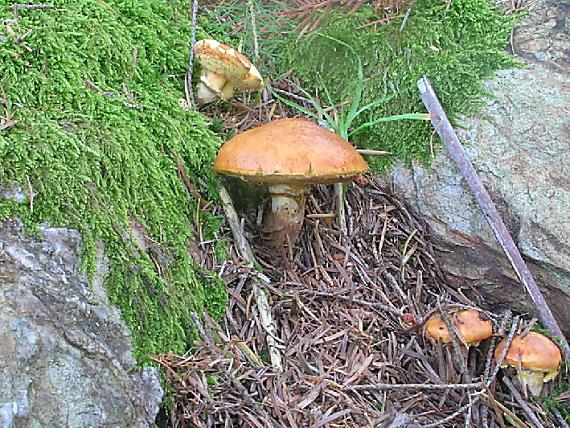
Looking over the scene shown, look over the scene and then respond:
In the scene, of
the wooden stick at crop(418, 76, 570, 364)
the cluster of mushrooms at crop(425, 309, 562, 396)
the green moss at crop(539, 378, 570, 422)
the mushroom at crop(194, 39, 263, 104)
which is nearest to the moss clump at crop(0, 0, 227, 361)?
the mushroom at crop(194, 39, 263, 104)

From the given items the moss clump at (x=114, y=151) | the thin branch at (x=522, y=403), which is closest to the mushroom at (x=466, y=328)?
the thin branch at (x=522, y=403)

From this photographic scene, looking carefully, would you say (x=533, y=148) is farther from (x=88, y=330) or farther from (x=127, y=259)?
(x=88, y=330)

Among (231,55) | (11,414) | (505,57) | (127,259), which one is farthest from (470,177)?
(11,414)

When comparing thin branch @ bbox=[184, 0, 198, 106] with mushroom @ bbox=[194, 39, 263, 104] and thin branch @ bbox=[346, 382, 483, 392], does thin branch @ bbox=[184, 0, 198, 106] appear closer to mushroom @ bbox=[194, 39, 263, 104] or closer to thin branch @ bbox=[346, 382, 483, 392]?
mushroom @ bbox=[194, 39, 263, 104]

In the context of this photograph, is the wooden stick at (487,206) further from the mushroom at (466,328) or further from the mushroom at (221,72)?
the mushroom at (221,72)

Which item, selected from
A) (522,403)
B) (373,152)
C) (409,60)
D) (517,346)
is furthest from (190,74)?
(522,403)

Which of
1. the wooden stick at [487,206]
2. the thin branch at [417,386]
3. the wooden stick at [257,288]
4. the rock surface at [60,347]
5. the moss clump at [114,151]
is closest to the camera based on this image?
the rock surface at [60,347]
